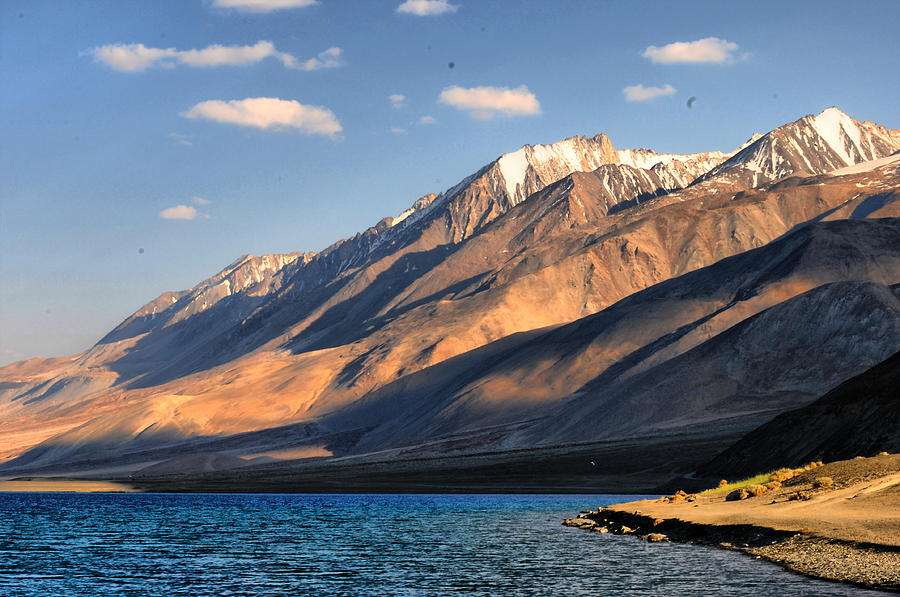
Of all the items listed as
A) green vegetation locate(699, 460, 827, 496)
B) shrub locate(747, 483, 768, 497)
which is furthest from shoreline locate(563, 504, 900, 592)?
green vegetation locate(699, 460, 827, 496)

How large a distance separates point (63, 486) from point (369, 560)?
13401 centimetres

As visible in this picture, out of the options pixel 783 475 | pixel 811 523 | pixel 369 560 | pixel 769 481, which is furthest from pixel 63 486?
pixel 811 523

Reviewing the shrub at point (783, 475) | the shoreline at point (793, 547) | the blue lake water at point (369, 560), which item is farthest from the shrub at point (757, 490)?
the blue lake water at point (369, 560)

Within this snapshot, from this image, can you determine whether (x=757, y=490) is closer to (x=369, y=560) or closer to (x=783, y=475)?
(x=783, y=475)

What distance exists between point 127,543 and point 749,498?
30177mm

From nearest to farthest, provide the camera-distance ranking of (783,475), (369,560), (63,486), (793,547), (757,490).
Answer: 1. (793,547)
2. (369,560)
3. (757,490)
4. (783,475)
5. (63,486)

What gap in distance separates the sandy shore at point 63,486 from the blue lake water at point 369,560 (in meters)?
84.6

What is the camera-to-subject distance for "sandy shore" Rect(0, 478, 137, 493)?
146125 millimetres

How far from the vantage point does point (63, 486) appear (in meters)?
158

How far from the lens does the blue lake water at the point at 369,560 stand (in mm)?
29938

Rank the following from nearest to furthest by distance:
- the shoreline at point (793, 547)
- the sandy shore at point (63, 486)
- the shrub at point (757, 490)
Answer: the shoreline at point (793, 547), the shrub at point (757, 490), the sandy shore at point (63, 486)

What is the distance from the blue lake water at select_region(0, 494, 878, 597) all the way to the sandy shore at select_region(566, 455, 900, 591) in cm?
106

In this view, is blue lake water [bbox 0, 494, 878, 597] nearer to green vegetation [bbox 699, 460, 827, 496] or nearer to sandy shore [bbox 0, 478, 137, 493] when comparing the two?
green vegetation [bbox 699, 460, 827, 496]

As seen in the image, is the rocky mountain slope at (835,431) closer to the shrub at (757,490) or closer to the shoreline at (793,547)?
the shrub at (757,490)
